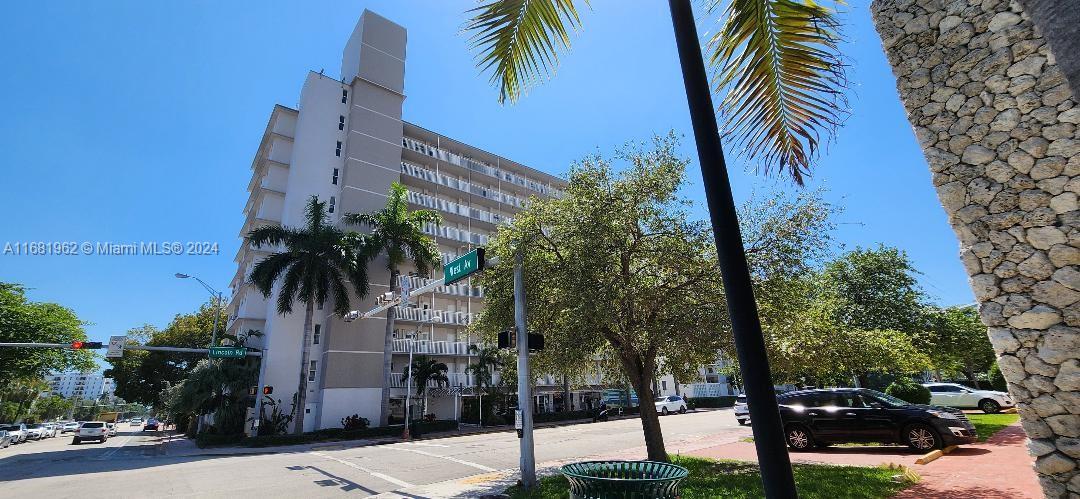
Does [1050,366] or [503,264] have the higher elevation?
[503,264]

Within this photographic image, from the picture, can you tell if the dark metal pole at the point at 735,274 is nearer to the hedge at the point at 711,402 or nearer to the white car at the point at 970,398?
the white car at the point at 970,398

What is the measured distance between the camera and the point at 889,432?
1267 cm

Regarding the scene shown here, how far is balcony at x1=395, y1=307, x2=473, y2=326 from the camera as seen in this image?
36.3m

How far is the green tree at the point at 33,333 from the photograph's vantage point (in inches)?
1246

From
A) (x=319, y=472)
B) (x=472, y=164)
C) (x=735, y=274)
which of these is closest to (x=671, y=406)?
(x=472, y=164)

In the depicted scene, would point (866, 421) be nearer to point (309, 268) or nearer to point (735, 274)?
point (735, 274)

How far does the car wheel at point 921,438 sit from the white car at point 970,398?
44.7ft

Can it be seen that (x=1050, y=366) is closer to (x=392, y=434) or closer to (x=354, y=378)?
(x=392, y=434)

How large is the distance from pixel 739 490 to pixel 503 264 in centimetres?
773

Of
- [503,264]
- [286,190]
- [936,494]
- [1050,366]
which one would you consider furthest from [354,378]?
[1050,366]

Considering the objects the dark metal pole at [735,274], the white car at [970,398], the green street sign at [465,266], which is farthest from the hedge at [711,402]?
the dark metal pole at [735,274]

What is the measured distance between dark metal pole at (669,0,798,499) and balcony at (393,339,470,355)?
3349cm

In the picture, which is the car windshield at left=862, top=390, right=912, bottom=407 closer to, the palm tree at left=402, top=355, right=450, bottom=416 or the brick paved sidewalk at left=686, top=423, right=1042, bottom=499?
the brick paved sidewalk at left=686, top=423, right=1042, bottom=499

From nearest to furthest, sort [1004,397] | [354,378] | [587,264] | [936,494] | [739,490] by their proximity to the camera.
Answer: [936,494] → [739,490] → [587,264] → [1004,397] → [354,378]
